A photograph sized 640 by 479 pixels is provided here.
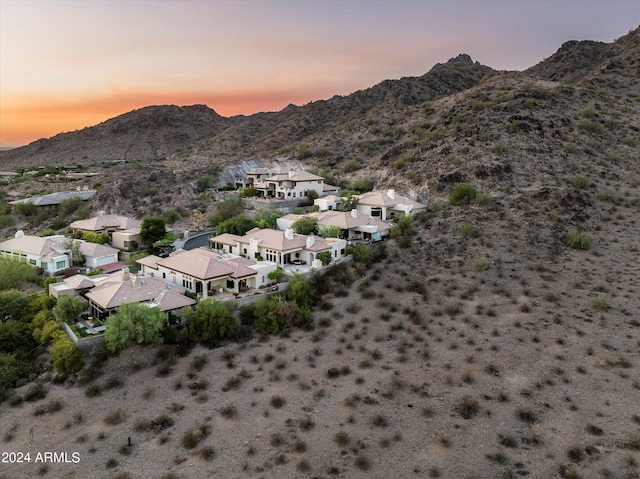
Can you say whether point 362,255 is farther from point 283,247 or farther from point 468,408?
point 468,408

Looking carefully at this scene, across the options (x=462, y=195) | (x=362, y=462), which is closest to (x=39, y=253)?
(x=362, y=462)

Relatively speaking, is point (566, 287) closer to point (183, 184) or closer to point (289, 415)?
point (289, 415)

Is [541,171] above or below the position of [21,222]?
above

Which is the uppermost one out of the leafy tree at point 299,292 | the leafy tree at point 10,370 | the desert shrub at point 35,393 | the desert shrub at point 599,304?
the leafy tree at point 299,292

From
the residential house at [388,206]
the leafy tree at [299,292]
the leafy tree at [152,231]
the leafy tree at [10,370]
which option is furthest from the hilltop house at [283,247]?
the leafy tree at [10,370]

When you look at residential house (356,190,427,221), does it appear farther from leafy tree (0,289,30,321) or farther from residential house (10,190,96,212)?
residential house (10,190,96,212)

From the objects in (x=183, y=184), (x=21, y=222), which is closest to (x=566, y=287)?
(x=183, y=184)

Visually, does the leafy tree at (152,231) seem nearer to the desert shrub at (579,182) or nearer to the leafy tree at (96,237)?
the leafy tree at (96,237)
